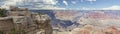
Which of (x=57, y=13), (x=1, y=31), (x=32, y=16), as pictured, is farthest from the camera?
(x=57, y=13)

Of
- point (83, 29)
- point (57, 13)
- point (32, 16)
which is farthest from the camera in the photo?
point (57, 13)

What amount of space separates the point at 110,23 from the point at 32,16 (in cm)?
644

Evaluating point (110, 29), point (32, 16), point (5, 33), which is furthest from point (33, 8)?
point (5, 33)

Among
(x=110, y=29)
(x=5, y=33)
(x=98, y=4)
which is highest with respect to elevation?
(x=5, y=33)

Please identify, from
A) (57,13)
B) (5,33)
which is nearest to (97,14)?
(57,13)

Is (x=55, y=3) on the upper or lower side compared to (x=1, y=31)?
lower

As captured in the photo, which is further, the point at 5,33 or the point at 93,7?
the point at 93,7

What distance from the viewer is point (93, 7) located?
13.0m

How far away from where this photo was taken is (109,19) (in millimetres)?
13383

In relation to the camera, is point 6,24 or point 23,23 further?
point 23,23

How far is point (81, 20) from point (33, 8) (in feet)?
6.70

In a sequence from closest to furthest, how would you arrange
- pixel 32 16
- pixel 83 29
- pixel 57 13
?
pixel 32 16
pixel 83 29
pixel 57 13

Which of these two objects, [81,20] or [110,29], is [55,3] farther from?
[110,29]

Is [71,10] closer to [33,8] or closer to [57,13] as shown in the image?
[57,13]
